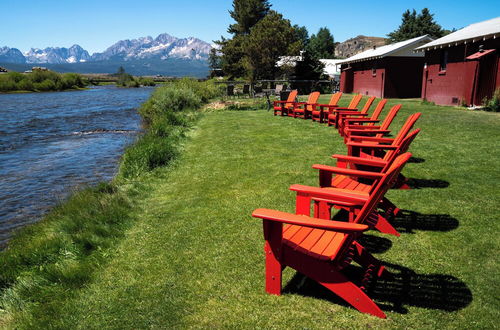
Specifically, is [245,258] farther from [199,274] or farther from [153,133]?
[153,133]

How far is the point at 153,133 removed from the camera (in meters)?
11.8

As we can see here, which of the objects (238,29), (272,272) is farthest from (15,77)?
(272,272)

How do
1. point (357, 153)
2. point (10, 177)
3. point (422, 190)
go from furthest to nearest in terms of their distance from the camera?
point (10, 177), point (357, 153), point (422, 190)

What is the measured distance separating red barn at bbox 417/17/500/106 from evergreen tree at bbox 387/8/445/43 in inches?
1850

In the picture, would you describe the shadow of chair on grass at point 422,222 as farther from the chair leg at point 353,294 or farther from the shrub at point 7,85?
the shrub at point 7,85

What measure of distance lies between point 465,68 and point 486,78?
3.95 feet

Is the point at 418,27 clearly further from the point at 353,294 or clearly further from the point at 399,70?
the point at 353,294

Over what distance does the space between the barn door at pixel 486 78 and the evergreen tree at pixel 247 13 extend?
44.9 m

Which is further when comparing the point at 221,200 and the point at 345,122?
the point at 345,122

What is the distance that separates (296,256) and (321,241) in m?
0.26

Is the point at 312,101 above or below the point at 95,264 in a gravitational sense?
above

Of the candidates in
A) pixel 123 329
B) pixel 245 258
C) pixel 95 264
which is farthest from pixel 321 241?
pixel 95 264

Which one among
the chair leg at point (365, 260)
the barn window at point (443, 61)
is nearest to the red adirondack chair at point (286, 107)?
the barn window at point (443, 61)

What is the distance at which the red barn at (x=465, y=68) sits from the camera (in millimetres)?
14602
